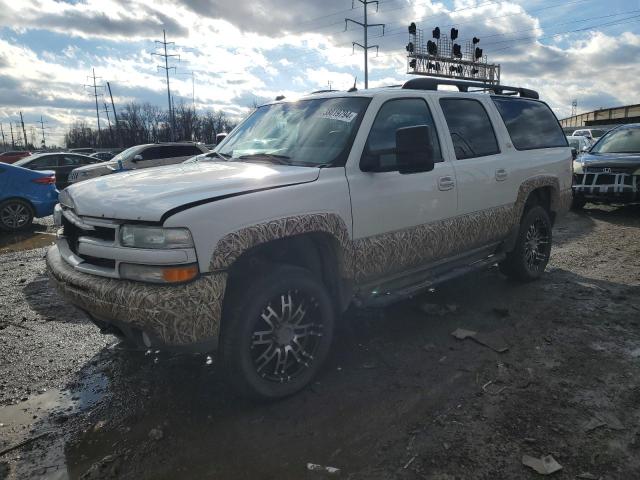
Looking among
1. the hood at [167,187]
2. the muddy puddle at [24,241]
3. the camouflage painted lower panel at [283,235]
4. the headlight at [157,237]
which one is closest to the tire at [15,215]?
the muddy puddle at [24,241]

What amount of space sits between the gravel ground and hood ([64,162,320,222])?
132 cm

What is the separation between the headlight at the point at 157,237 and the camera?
8.69 feet

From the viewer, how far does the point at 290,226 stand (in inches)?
122

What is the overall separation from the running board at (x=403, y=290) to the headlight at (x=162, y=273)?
4.69 feet

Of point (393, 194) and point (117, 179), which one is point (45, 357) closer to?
point (117, 179)

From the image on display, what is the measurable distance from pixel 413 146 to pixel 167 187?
1.66 meters

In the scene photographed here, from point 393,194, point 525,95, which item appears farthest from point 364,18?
point 393,194

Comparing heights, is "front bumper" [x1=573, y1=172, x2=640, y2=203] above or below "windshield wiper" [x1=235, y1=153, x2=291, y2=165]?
below

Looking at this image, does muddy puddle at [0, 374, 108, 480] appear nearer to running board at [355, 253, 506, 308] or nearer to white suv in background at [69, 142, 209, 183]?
running board at [355, 253, 506, 308]

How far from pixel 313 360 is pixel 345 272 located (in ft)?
2.15

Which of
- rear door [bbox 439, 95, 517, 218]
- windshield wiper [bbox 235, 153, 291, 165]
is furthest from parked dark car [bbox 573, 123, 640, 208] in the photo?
windshield wiper [bbox 235, 153, 291, 165]

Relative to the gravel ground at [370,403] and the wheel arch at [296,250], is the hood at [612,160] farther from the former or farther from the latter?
the wheel arch at [296,250]

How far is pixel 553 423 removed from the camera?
289 centimetres

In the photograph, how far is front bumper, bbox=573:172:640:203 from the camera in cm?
972
